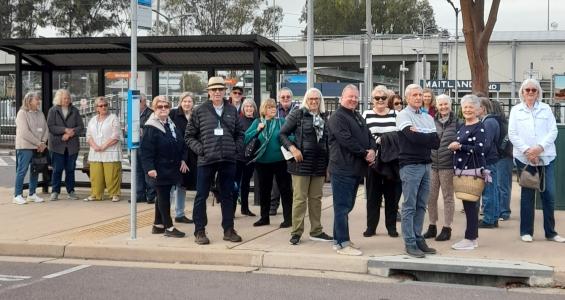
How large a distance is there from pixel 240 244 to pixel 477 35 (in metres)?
10.5

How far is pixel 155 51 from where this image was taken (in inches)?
456

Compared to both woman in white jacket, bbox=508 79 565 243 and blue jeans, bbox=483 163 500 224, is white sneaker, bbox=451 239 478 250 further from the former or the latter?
blue jeans, bbox=483 163 500 224

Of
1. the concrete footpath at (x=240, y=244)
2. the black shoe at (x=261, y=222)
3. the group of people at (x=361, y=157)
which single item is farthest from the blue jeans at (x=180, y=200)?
the black shoe at (x=261, y=222)

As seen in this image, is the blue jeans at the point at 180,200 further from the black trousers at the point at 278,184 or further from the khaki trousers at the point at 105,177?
the khaki trousers at the point at 105,177

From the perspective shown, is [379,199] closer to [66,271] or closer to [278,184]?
[278,184]

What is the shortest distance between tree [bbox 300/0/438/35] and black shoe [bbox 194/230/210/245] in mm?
73741

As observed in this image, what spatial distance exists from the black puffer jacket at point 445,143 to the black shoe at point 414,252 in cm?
138

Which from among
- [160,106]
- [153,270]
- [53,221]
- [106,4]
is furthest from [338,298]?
[106,4]

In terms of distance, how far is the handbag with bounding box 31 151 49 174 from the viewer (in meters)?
11.2

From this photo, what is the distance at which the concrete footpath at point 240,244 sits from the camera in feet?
23.8

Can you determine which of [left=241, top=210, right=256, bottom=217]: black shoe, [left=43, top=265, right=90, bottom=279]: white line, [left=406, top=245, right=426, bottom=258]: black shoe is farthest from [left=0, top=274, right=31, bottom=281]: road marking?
[left=406, top=245, right=426, bottom=258]: black shoe

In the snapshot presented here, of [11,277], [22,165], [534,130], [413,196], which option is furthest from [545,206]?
[22,165]

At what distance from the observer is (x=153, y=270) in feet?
23.7

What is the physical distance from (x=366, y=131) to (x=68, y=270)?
138 inches
